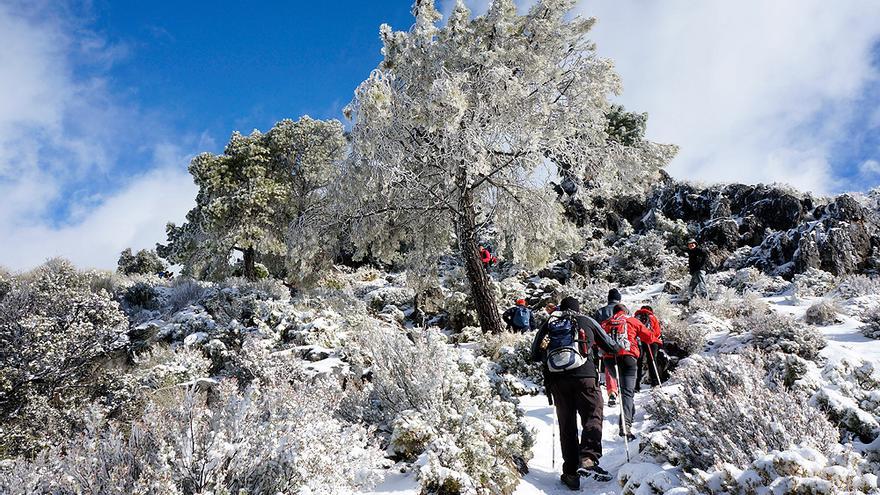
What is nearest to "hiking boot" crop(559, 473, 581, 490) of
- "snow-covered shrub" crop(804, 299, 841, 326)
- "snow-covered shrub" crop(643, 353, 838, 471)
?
"snow-covered shrub" crop(643, 353, 838, 471)

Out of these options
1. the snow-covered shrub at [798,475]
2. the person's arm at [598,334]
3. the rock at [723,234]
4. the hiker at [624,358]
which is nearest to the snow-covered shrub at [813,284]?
the rock at [723,234]

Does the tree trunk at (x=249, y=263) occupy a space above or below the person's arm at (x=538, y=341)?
above

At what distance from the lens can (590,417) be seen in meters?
4.52

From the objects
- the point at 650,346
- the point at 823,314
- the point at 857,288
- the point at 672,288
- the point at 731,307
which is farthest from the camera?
the point at 672,288

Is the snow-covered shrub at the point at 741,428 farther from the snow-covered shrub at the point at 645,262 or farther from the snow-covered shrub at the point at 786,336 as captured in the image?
the snow-covered shrub at the point at 645,262

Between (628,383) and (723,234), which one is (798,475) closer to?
(628,383)

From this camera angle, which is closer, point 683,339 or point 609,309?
point 609,309

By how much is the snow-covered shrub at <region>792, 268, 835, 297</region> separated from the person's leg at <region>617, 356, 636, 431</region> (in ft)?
27.3

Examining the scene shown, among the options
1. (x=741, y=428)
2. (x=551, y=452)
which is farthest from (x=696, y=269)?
(x=741, y=428)

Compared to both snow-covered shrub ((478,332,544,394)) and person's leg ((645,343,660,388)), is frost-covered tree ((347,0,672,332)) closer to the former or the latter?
snow-covered shrub ((478,332,544,394))

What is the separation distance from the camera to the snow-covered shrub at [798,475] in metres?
2.26

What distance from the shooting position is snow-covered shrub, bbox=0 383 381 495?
2684mm

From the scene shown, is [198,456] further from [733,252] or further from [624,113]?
[624,113]

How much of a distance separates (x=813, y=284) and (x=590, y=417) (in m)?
11.7
